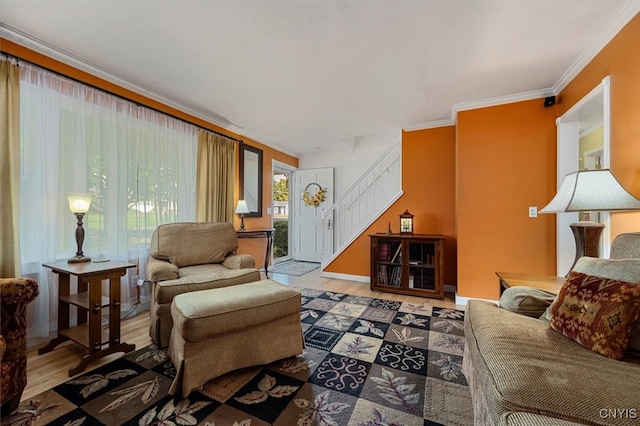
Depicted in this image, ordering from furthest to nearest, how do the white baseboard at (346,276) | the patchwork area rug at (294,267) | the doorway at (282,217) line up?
the doorway at (282,217) → the patchwork area rug at (294,267) → the white baseboard at (346,276)

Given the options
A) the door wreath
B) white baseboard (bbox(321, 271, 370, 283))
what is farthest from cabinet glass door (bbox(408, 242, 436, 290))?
the door wreath

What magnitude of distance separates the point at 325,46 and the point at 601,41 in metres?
2.14

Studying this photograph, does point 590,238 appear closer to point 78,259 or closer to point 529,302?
point 529,302

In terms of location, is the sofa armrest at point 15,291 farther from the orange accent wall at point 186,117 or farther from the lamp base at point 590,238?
the lamp base at point 590,238

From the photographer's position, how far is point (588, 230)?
5.65 feet

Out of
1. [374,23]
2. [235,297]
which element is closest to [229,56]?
[374,23]

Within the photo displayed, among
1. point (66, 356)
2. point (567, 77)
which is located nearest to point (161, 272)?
point (66, 356)

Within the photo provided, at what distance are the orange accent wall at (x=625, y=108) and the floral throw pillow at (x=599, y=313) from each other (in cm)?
97

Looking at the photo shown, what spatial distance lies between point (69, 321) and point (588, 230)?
4027 millimetres

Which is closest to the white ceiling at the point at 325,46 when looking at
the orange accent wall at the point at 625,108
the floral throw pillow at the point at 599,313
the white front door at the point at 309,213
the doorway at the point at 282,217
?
the orange accent wall at the point at 625,108

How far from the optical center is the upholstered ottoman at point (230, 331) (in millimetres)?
1480

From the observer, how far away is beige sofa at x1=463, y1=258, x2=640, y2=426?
758mm

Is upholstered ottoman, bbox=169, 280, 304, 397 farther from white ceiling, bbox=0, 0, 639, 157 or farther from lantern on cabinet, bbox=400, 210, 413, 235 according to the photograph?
lantern on cabinet, bbox=400, 210, 413, 235

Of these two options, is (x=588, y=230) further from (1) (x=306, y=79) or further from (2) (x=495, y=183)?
(1) (x=306, y=79)
